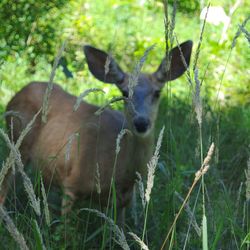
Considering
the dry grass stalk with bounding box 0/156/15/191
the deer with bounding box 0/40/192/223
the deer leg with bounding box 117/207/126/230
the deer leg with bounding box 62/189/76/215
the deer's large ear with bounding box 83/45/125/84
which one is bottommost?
the deer leg with bounding box 117/207/126/230

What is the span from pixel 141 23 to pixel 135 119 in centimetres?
554

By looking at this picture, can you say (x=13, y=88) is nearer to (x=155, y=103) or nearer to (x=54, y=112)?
(x=54, y=112)

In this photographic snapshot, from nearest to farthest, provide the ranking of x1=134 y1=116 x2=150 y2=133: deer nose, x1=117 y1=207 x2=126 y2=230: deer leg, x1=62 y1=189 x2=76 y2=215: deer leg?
x1=62 y1=189 x2=76 y2=215: deer leg → x1=134 y1=116 x2=150 y2=133: deer nose → x1=117 y1=207 x2=126 y2=230: deer leg

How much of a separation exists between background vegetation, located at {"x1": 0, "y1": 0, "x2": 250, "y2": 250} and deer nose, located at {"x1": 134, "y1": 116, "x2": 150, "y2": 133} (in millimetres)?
152

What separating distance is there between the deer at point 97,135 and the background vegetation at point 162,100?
0.17 m

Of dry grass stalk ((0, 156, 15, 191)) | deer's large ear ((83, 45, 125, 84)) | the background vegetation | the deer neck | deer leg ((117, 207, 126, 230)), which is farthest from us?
deer's large ear ((83, 45, 125, 84))

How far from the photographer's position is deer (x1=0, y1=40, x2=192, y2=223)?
492cm

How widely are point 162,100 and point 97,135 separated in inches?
91.7

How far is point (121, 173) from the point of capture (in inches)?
199

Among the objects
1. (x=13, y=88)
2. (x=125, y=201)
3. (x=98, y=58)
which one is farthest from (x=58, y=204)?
(x=13, y=88)

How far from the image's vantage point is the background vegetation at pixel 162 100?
373cm

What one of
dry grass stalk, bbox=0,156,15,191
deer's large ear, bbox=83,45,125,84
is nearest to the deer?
deer's large ear, bbox=83,45,125,84

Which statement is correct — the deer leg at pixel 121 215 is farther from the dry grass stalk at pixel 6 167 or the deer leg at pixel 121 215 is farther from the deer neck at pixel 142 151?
the dry grass stalk at pixel 6 167

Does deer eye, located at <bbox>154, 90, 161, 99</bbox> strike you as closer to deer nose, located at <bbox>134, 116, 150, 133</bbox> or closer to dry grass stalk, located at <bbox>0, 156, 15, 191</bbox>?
deer nose, located at <bbox>134, 116, 150, 133</bbox>
